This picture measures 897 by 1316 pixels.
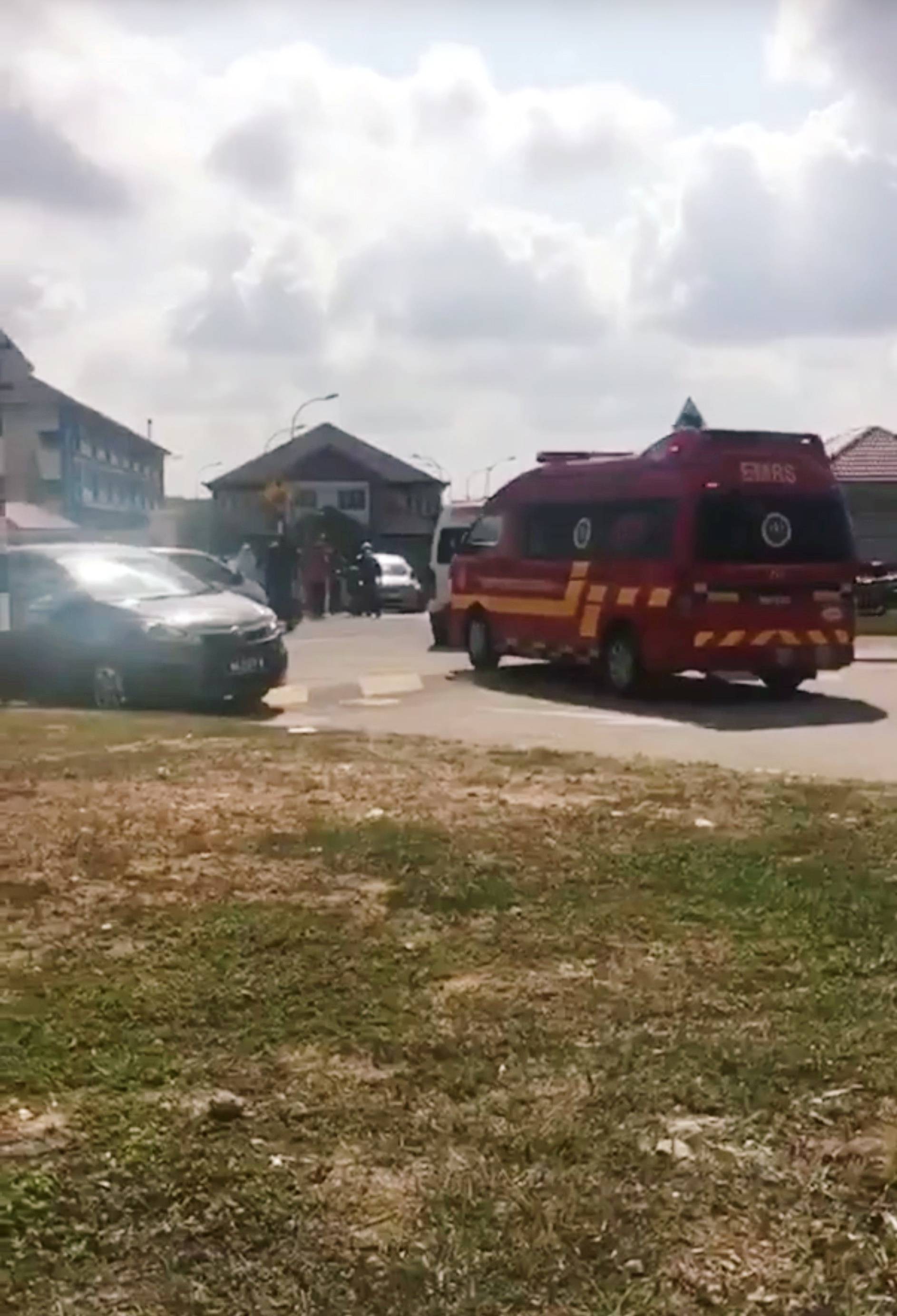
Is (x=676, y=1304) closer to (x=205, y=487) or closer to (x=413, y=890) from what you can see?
(x=413, y=890)

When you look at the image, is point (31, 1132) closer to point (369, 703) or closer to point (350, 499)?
point (369, 703)

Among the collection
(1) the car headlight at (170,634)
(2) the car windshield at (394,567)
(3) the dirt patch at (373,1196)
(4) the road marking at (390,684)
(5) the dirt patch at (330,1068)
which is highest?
(2) the car windshield at (394,567)

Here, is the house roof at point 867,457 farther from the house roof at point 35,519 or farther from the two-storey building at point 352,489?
the two-storey building at point 352,489

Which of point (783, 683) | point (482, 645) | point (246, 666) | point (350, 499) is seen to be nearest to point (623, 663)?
point (783, 683)

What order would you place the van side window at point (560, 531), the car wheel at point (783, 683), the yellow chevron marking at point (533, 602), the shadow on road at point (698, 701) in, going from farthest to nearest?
the yellow chevron marking at point (533, 602) < the van side window at point (560, 531) < the car wheel at point (783, 683) < the shadow on road at point (698, 701)

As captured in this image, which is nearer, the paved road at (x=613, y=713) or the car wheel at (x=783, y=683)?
the paved road at (x=613, y=713)

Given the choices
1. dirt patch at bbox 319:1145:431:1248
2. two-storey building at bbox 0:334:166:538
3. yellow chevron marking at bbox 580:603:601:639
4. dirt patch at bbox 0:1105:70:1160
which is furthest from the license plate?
two-storey building at bbox 0:334:166:538

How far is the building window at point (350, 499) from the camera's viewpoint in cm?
9044

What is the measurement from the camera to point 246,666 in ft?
48.1

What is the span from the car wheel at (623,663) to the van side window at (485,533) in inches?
107

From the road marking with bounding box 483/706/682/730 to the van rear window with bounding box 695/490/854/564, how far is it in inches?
69.4

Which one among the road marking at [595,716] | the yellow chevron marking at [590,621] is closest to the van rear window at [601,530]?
the yellow chevron marking at [590,621]

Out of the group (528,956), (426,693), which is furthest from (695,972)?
(426,693)

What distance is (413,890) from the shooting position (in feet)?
19.0
